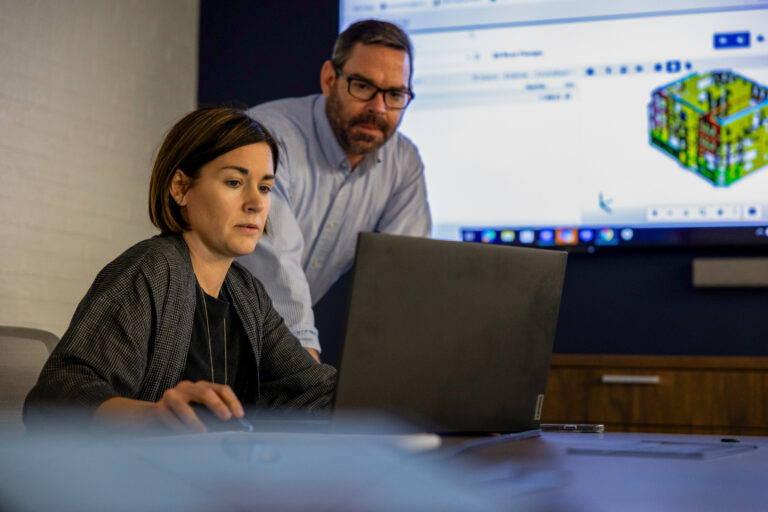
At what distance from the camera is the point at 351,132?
2.29 metres

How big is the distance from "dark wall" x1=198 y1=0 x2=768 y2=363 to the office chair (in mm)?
1488

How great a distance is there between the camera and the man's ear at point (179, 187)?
147 centimetres

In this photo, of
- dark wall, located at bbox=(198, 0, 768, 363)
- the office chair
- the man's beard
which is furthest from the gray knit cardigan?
dark wall, located at bbox=(198, 0, 768, 363)

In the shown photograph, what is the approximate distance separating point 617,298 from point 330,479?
2430 millimetres

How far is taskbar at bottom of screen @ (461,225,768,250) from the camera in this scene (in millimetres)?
2600

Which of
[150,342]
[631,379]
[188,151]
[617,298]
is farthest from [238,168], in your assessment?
[617,298]

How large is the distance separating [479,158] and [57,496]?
2.40 meters

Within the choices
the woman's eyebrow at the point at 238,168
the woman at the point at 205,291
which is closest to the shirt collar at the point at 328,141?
the woman at the point at 205,291

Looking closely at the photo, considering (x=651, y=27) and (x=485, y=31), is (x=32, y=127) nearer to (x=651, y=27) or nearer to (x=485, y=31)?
(x=485, y=31)

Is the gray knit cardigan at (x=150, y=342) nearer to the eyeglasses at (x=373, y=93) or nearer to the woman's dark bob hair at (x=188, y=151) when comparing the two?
the woman's dark bob hair at (x=188, y=151)

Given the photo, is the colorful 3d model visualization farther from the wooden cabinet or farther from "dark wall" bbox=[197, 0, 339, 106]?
"dark wall" bbox=[197, 0, 339, 106]

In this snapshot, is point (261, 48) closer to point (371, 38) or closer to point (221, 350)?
point (371, 38)

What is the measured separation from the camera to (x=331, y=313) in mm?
3119

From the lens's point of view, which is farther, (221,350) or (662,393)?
(662,393)
